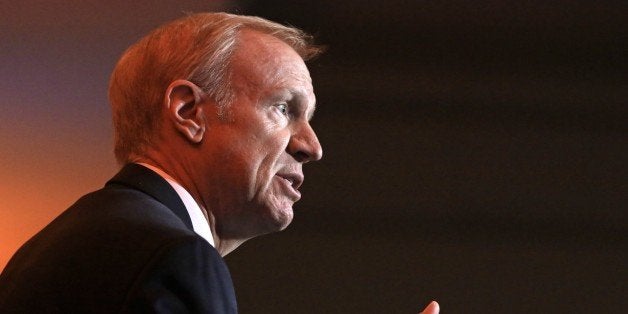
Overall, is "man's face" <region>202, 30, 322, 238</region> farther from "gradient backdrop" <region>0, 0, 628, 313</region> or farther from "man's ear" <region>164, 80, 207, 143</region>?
"gradient backdrop" <region>0, 0, 628, 313</region>

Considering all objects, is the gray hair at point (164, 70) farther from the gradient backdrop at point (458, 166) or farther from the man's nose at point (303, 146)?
the gradient backdrop at point (458, 166)

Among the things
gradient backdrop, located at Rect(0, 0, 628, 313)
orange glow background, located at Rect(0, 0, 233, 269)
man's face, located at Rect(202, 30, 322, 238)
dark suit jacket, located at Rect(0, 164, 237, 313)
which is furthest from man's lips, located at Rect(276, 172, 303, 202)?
gradient backdrop, located at Rect(0, 0, 628, 313)

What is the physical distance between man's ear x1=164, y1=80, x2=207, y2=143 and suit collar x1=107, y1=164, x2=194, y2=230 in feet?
0.34

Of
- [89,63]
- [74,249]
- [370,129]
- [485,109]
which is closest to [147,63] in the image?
[74,249]

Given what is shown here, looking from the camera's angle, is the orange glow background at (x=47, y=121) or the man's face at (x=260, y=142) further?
the orange glow background at (x=47, y=121)

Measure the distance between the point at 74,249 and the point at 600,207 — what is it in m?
2.09

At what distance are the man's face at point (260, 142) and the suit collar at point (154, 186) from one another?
0.31ft

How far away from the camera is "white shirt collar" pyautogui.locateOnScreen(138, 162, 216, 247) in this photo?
1302 millimetres

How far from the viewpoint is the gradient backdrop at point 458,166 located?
2.73 metres

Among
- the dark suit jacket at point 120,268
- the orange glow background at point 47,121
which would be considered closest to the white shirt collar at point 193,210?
the dark suit jacket at point 120,268

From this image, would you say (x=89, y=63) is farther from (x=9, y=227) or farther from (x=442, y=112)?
(x=442, y=112)

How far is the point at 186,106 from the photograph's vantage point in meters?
1.39

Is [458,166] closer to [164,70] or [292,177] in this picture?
[292,177]

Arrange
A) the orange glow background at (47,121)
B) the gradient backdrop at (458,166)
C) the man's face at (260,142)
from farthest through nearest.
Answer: the gradient backdrop at (458,166) < the orange glow background at (47,121) < the man's face at (260,142)
